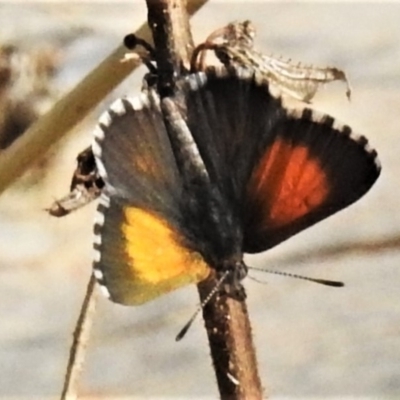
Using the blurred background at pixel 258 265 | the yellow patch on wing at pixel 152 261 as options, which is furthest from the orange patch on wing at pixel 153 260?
the blurred background at pixel 258 265

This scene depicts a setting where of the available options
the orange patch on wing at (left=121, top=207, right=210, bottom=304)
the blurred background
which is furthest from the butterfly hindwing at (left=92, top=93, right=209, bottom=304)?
the blurred background

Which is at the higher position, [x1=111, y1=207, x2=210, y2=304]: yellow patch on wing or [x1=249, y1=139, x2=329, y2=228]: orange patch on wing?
[x1=249, y1=139, x2=329, y2=228]: orange patch on wing

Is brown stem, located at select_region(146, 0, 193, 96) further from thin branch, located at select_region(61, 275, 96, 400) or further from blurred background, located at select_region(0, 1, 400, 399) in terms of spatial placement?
blurred background, located at select_region(0, 1, 400, 399)

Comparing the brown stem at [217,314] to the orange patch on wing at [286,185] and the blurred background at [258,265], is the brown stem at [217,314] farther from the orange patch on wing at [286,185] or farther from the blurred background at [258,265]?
the blurred background at [258,265]

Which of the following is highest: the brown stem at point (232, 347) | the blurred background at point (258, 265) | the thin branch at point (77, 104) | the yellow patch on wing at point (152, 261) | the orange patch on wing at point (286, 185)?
the blurred background at point (258, 265)

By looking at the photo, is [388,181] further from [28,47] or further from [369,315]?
[28,47]

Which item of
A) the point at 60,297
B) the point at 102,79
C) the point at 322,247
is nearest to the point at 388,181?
the point at 322,247
